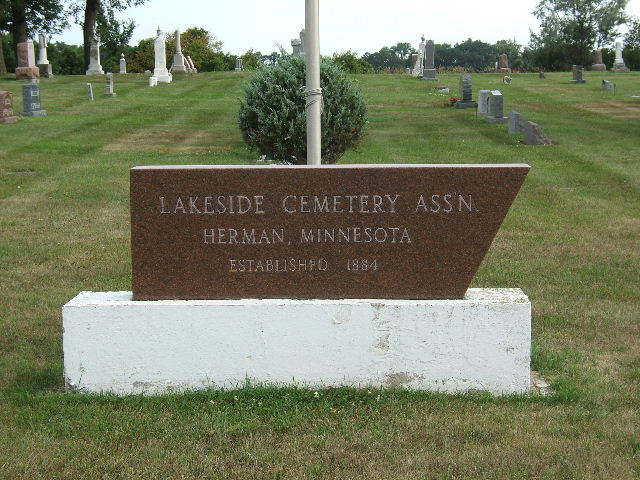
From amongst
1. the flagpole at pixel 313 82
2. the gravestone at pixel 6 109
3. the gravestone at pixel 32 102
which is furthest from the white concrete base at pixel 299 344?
the gravestone at pixel 32 102

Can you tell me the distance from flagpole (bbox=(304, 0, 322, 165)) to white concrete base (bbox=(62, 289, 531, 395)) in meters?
1.81

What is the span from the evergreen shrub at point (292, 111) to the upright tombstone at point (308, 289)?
8.14 metres

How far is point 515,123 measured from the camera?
22.7 meters

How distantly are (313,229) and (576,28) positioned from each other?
67.7 metres

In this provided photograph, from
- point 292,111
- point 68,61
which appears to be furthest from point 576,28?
point 292,111

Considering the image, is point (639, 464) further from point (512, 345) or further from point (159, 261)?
point (159, 261)

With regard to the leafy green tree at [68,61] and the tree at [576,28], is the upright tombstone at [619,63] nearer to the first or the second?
the tree at [576,28]

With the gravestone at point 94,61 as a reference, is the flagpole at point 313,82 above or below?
below

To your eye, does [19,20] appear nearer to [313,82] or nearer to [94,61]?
[94,61]

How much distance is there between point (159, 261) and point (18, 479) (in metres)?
1.75

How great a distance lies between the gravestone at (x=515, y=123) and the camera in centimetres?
2258

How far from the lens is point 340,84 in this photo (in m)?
14.5

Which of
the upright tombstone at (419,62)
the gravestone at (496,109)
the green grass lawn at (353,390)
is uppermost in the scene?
the upright tombstone at (419,62)

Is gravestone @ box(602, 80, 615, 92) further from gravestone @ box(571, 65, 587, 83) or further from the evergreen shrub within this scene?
the evergreen shrub
